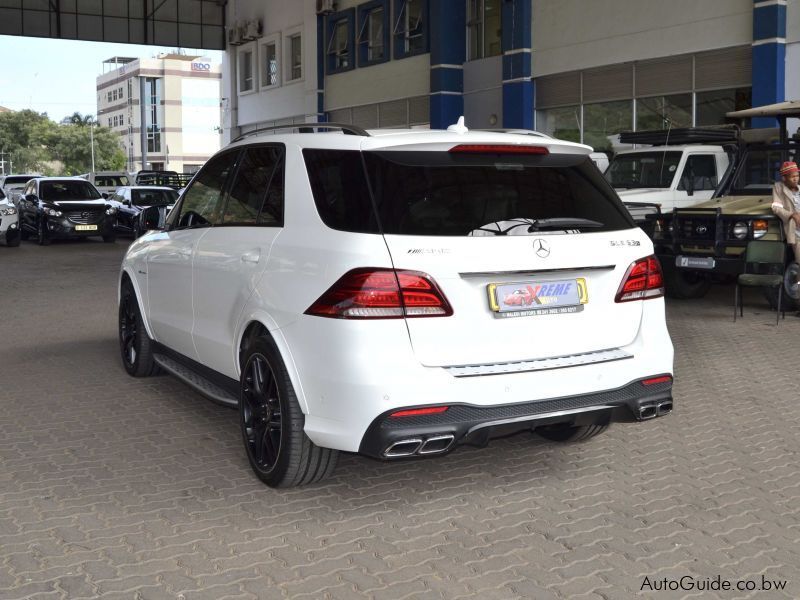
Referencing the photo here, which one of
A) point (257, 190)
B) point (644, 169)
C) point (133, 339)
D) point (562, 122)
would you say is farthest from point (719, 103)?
point (257, 190)

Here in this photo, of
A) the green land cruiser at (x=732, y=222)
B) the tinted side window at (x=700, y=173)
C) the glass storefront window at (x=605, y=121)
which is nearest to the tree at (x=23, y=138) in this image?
the glass storefront window at (x=605, y=121)

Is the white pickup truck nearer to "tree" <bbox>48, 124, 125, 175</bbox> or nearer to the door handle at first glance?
the door handle

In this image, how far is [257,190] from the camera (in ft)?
17.7

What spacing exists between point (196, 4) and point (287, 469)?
41119 millimetres

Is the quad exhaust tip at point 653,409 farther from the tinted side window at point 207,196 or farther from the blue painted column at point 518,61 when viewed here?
the blue painted column at point 518,61

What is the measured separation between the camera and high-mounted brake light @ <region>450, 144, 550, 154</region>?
463 centimetres

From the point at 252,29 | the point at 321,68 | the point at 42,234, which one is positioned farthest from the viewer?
the point at 252,29

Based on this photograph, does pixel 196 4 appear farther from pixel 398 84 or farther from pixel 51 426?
pixel 51 426

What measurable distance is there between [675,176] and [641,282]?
10.1m

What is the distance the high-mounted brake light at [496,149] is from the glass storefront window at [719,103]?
17.2 metres

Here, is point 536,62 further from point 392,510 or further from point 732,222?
point 392,510

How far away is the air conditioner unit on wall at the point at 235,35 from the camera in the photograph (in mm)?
42522

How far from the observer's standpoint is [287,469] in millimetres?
4777

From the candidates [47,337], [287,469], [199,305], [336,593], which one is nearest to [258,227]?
[199,305]
